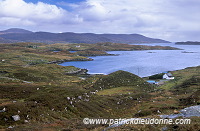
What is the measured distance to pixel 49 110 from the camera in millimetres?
33250

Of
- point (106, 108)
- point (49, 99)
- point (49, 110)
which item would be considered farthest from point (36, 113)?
point (106, 108)

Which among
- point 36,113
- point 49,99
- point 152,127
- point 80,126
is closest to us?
point 152,127

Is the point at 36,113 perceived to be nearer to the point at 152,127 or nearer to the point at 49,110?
the point at 49,110

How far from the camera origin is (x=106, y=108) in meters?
43.8

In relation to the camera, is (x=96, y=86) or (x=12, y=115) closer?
(x=12, y=115)

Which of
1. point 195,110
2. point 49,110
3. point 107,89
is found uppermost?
point 195,110

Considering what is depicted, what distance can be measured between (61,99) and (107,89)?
38807 millimetres

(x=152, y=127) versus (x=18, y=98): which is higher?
(x=152, y=127)

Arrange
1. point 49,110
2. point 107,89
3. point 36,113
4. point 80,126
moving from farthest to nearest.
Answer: point 107,89 < point 49,110 < point 36,113 < point 80,126

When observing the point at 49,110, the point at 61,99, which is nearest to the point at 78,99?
the point at 61,99

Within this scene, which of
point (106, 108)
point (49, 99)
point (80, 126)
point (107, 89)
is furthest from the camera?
point (107, 89)

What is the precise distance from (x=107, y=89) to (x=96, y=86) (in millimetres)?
5256

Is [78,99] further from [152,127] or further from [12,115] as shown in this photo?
[152,127]

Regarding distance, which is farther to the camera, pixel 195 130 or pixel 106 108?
pixel 106 108
